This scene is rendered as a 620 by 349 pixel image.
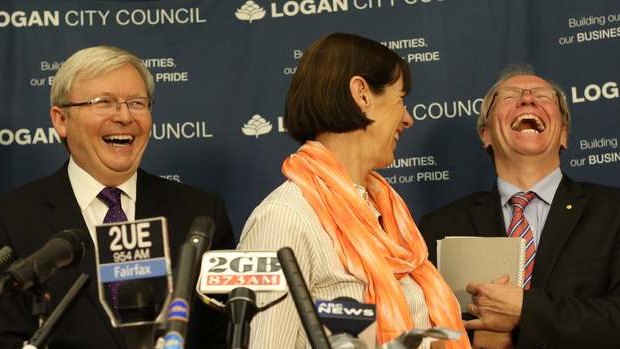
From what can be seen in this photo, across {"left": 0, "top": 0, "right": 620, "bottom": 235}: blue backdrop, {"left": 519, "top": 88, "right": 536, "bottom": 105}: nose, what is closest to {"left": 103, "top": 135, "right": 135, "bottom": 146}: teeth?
{"left": 0, "top": 0, "right": 620, "bottom": 235}: blue backdrop

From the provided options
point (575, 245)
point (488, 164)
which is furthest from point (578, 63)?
point (575, 245)

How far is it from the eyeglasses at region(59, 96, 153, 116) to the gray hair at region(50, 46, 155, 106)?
53 mm

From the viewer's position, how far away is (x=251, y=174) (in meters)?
4.48

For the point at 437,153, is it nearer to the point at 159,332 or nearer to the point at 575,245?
the point at 575,245

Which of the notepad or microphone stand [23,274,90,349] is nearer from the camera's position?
microphone stand [23,274,90,349]

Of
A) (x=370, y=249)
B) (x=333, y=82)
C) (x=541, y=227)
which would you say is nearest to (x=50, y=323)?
(x=370, y=249)

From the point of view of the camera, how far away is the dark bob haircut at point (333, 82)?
288 cm

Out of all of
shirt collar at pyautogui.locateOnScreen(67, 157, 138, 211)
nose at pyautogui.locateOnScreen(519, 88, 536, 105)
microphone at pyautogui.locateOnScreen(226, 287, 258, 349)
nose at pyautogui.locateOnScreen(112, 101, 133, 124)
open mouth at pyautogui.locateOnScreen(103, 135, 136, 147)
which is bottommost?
microphone at pyautogui.locateOnScreen(226, 287, 258, 349)

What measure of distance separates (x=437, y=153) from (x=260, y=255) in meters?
2.69

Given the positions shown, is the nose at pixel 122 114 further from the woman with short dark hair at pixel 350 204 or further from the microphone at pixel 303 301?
the microphone at pixel 303 301

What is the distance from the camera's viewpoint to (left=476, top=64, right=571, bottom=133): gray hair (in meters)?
3.99

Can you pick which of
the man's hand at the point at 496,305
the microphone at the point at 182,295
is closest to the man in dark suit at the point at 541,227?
the man's hand at the point at 496,305

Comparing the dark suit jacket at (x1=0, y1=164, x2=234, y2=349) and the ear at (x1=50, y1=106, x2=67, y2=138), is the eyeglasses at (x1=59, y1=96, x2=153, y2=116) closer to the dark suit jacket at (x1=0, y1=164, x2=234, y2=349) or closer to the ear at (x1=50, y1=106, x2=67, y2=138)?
the ear at (x1=50, y1=106, x2=67, y2=138)

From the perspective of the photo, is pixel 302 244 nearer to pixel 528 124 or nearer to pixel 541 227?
pixel 541 227
